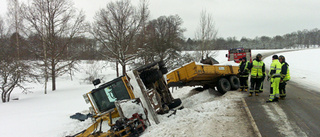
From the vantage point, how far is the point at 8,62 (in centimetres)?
1236

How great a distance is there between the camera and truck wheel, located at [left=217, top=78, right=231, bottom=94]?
334 inches

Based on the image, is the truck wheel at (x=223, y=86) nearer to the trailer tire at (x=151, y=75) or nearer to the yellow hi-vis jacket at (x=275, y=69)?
the yellow hi-vis jacket at (x=275, y=69)

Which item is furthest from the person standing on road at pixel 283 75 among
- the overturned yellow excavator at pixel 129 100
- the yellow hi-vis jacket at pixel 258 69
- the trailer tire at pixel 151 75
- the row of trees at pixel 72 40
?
the row of trees at pixel 72 40

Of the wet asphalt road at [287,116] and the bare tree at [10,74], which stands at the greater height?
the bare tree at [10,74]

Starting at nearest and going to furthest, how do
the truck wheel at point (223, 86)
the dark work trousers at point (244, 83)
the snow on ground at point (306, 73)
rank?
1. the dark work trousers at point (244, 83)
2. the truck wheel at point (223, 86)
3. the snow on ground at point (306, 73)

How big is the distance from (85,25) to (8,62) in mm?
8573

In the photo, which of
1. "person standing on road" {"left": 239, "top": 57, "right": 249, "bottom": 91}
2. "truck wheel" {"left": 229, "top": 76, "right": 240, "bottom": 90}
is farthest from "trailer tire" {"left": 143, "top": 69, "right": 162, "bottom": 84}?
"truck wheel" {"left": 229, "top": 76, "right": 240, "bottom": 90}

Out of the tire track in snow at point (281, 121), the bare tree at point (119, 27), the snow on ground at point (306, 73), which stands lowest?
the tire track in snow at point (281, 121)

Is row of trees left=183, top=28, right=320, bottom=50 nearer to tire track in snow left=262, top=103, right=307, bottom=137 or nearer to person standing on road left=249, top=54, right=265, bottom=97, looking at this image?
person standing on road left=249, top=54, right=265, bottom=97

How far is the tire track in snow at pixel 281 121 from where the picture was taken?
4.07 m

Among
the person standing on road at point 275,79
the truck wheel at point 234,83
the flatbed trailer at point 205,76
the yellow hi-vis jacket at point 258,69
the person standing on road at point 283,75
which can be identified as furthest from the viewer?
the truck wheel at point 234,83

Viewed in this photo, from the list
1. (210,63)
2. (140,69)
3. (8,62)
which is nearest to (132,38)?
(8,62)

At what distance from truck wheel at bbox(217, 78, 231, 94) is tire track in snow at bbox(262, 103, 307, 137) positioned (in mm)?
2459

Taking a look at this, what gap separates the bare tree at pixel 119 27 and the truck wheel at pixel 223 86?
14.1 metres
